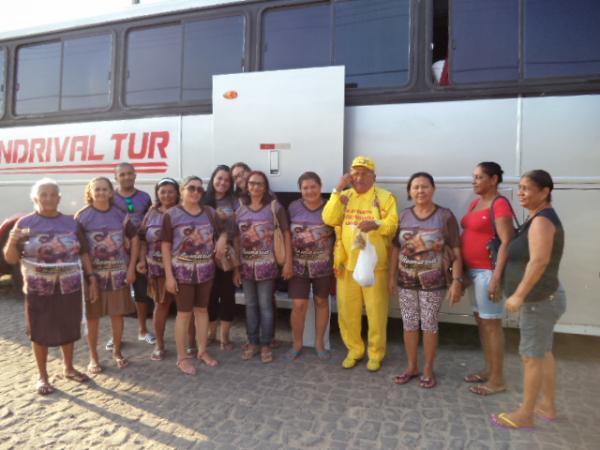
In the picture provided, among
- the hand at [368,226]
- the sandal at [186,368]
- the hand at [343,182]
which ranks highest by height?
the hand at [343,182]

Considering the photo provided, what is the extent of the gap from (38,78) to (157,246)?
3.29 m

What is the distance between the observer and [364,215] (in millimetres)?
3664

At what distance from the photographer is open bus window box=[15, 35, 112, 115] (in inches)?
206

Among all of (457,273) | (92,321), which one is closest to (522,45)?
(457,273)

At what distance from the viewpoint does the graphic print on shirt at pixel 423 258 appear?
11.2 ft

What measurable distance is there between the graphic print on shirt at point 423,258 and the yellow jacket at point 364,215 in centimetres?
19

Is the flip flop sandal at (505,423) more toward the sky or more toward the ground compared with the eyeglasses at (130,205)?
more toward the ground

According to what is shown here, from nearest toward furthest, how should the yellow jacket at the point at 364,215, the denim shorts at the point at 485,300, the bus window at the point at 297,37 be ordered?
1. the denim shorts at the point at 485,300
2. the yellow jacket at the point at 364,215
3. the bus window at the point at 297,37

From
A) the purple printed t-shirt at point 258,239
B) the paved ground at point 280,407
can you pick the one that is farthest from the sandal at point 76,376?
the purple printed t-shirt at point 258,239

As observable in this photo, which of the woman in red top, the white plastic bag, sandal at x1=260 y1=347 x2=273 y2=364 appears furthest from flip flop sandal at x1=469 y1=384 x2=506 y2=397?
sandal at x1=260 y1=347 x2=273 y2=364

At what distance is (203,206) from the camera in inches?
153

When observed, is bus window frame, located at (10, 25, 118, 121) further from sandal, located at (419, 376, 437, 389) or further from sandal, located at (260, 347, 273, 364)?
sandal, located at (419, 376, 437, 389)

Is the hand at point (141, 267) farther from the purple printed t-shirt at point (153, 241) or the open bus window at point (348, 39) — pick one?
the open bus window at point (348, 39)

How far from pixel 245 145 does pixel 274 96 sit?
1.84ft
